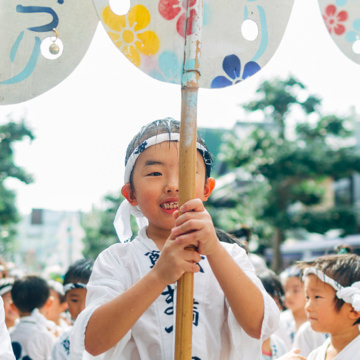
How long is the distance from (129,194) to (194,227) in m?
0.52

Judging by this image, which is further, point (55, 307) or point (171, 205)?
point (55, 307)

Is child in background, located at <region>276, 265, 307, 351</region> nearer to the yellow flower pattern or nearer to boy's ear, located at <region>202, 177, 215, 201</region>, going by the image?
boy's ear, located at <region>202, 177, 215, 201</region>

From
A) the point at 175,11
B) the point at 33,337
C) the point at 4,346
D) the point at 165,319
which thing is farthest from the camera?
the point at 33,337

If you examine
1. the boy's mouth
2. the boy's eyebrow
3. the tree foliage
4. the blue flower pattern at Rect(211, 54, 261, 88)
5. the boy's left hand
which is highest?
the blue flower pattern at Rect(211, 54, 261, 88)

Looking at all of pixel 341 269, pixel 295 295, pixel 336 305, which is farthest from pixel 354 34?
pixel 295 295

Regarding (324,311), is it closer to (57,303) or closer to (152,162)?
(152,162)

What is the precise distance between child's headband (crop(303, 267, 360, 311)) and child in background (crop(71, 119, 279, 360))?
102 cm

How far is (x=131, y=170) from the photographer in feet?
5.44

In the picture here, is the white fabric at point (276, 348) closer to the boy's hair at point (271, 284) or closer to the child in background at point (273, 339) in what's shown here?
the child in background at point (273, 339)

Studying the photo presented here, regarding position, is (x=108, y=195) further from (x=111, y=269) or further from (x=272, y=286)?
(x=111, y=269)

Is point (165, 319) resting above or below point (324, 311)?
above

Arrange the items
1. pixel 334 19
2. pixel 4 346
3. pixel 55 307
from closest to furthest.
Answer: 1. pixel 4 346
2. pixel 334 19
3. pixel 55 307

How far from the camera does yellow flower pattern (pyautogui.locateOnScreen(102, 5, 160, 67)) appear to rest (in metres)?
1.63

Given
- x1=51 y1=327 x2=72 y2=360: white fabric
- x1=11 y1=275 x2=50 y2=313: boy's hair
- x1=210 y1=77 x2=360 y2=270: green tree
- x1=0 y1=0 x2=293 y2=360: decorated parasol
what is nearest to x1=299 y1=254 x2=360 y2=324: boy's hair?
x1=0 y1=0 x2=293 y2=360: decorated parasol
